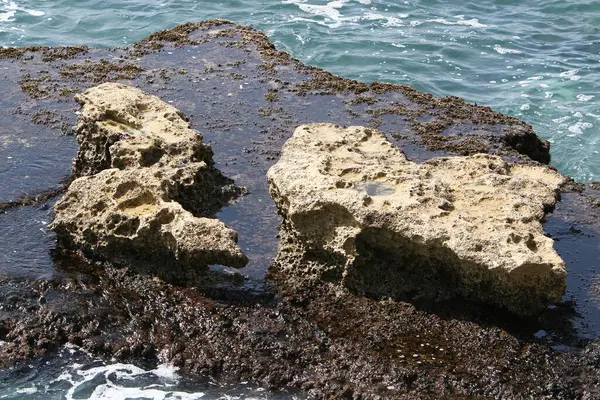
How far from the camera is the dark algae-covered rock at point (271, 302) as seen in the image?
22.1 ft

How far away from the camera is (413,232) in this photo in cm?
745

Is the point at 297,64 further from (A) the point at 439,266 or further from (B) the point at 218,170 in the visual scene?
(A) the point at 439,266

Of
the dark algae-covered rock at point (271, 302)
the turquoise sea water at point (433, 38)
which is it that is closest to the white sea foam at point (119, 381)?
the dark algae-covered rock at point (271, 302)

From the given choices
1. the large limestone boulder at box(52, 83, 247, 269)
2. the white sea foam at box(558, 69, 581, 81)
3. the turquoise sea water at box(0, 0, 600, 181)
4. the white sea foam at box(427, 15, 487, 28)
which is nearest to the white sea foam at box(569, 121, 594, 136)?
the turquoise sea water at box(0, 0, 600, 181)

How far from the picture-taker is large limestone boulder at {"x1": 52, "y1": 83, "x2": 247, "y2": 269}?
25.3 ft

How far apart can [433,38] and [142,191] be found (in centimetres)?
1106

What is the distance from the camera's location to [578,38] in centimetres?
1777

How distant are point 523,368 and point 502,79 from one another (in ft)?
33.9

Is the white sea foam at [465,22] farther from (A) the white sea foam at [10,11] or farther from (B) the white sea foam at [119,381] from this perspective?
(B) the white sea foam at [119,381]

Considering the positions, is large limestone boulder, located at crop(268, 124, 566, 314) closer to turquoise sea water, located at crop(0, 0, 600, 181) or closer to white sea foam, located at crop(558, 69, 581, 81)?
turquoise sea water, located at crop(0, 0, 600, 181)

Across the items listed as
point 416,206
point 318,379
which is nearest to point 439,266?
point 416,206

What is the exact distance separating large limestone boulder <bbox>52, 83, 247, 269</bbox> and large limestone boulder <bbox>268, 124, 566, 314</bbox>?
82cm

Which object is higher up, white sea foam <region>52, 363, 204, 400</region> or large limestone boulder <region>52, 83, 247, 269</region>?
large limestone boulder <region>52, 83, 247, 269</region>

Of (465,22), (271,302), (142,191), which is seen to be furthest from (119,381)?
(465,22)
